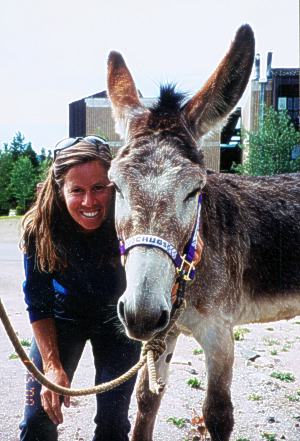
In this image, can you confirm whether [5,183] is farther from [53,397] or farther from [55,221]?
[53,397]

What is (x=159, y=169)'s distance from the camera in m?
2.39

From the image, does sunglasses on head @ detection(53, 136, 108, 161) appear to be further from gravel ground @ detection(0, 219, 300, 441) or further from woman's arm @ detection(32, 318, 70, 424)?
gravel ground @ detection(0, 219, 300, 441)

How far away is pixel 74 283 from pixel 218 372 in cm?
113

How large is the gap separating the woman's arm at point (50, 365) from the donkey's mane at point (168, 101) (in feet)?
4.80

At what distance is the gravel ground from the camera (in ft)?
13.3

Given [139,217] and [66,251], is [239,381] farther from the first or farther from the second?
[139,217]

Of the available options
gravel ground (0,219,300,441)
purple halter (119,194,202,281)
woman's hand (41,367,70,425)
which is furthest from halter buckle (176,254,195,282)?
gravel ground (0,219,300,441)

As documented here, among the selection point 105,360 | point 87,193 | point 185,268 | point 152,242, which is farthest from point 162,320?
point 105,360

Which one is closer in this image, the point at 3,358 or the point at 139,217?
the point at 139,217

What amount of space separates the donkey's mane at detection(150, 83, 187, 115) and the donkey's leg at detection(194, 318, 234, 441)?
1424mm

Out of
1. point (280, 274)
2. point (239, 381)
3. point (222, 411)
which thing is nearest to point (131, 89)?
point (280, 274)

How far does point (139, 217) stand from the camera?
7.51 ft

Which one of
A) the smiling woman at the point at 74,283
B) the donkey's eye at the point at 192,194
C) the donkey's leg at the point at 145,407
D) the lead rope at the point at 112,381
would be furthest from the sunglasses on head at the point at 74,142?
the donkey's leg at the point at 145,407

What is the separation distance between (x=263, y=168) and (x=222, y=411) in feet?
79.7
